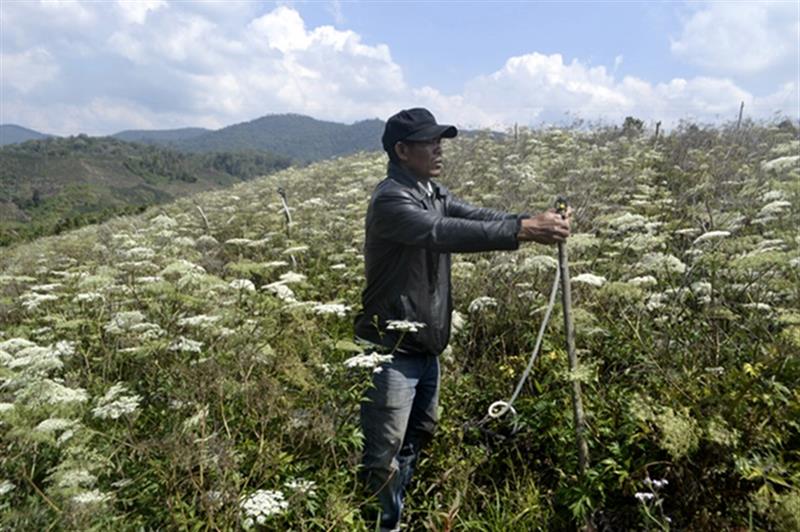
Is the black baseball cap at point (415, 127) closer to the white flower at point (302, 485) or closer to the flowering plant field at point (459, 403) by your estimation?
the flowering plant field at point (459, 403)

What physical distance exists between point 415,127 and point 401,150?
18 cm

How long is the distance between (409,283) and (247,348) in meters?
1.24

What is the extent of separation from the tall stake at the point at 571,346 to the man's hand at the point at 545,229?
0.08 meters

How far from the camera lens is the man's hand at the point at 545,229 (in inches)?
103

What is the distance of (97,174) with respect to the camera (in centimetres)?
13450

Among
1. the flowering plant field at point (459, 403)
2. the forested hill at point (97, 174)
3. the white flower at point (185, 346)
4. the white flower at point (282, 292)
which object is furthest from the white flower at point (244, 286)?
the forested hill at point (97, 174)

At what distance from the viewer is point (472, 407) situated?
4254 mm

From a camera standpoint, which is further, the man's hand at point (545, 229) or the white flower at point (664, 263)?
the white flower at point (664, 263)

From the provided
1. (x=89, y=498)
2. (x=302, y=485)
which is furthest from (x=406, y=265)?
(x=89, y=498)

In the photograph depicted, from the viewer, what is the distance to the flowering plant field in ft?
8.56

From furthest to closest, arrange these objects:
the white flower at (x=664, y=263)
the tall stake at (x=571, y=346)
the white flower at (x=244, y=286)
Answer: the white flower at (x=664, y=263) < the white flower at (x=244, y=286) < the tall stake at (x=571, y=346)

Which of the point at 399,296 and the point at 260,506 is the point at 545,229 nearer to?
the point at 399,296

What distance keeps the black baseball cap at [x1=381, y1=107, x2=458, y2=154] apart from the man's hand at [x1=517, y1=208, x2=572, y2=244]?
86 cm

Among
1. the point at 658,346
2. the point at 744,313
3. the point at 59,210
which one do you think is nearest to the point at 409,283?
the point at 658,346
